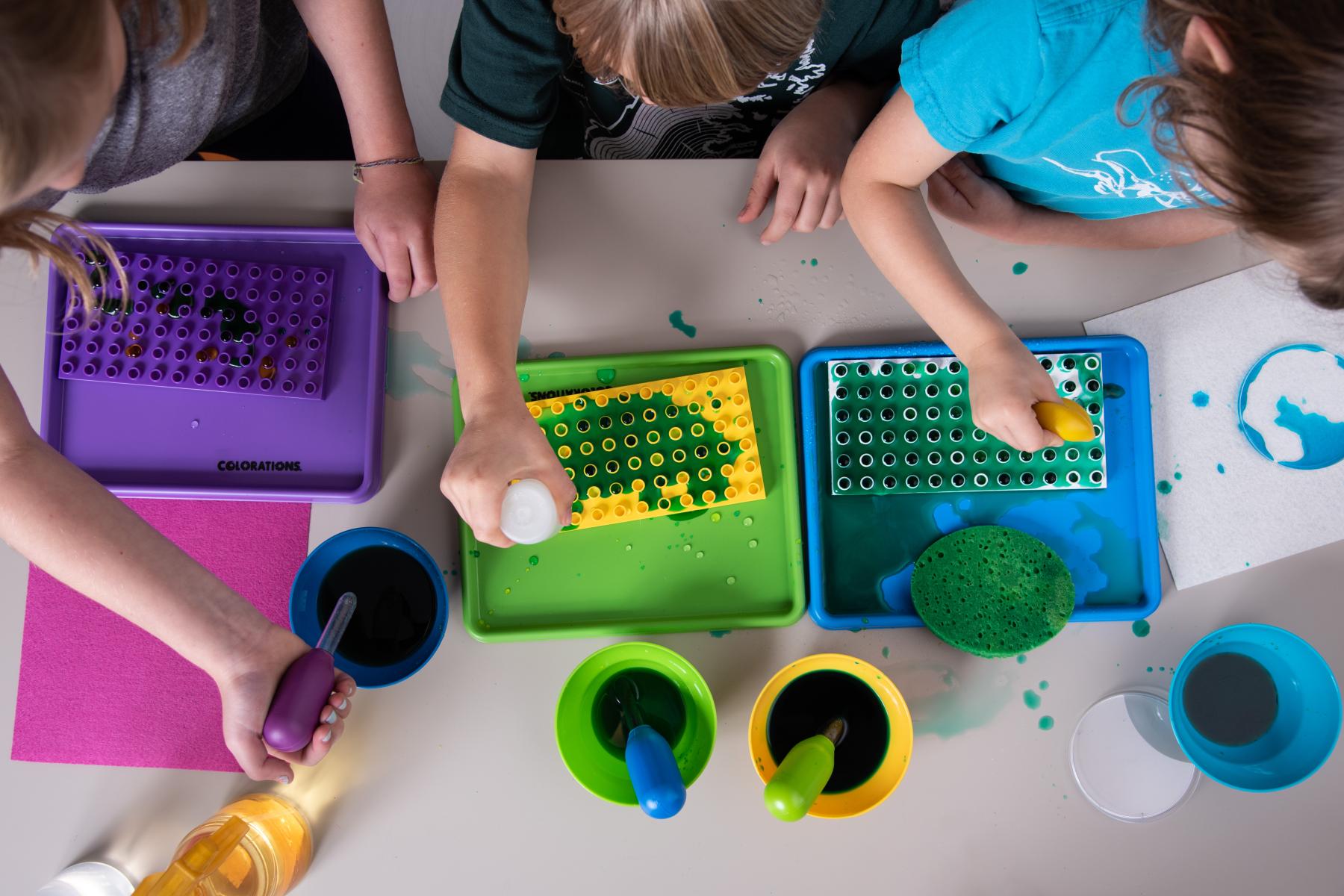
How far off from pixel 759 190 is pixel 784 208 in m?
0.03

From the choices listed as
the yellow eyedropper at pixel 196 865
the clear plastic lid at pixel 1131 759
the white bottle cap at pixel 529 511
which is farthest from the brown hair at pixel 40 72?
the clear plastic lid at pixel 1131 759

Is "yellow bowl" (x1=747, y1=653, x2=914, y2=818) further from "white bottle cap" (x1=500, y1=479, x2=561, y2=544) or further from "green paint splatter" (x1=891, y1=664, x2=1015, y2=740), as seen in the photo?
"white bottle cap" (x1=500, y1=479, x2=561, y2=544)

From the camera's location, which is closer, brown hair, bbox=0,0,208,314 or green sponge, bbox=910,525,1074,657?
brown hair, bbox=0,0,208,314

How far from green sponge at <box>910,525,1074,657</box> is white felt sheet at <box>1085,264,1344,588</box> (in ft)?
0.36

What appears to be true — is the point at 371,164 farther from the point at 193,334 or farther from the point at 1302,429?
the point at 1302,429

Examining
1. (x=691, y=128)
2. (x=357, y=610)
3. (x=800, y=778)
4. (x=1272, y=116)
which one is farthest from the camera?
(x=691, y=128)

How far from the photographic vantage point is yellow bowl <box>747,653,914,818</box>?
57 cm

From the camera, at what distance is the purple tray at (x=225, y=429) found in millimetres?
633

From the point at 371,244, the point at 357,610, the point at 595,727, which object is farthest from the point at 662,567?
the point at 371,244

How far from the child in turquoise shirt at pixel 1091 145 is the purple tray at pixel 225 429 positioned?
0.40 metres

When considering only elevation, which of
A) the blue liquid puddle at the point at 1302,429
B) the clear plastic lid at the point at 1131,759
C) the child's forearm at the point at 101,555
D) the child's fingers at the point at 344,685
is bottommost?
the clear plastic lid at the point at 1131,759

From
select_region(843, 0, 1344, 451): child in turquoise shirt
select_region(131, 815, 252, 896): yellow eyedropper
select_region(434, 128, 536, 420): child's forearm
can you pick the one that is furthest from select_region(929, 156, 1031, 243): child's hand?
select_region(131, 815, 252, 896): yellow eyedropper

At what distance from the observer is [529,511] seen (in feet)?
1.81

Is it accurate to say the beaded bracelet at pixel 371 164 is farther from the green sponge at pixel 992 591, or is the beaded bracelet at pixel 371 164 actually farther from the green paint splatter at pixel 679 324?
the green sponge at pixel 992 591
